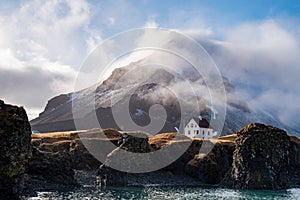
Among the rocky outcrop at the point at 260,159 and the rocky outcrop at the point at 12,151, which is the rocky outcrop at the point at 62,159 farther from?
the rocky outcrop at the point at 260,159

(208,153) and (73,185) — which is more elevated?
(208,153)

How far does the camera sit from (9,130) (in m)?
77.2

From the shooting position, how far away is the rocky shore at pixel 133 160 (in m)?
78.6

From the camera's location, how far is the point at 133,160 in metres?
131

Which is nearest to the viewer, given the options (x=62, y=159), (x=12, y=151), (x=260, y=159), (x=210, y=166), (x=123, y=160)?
(x=12, y=151)

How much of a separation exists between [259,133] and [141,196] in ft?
172

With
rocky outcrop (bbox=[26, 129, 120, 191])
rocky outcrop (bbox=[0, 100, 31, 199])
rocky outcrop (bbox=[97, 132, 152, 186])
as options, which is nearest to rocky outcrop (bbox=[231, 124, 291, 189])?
rocky outcrop (bbox=[97, 132, 152, 186])

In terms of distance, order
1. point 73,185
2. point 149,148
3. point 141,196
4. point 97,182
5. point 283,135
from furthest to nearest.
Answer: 1. point 149,148
2. point 283,135
3. point 97,182
4. point 73,185
5. point 141,196

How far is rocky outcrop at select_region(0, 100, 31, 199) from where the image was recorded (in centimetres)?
7456

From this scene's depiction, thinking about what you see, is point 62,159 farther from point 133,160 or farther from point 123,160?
point 133,160

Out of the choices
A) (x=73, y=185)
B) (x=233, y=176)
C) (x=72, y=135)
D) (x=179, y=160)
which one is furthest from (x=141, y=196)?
(x=72, y=135)

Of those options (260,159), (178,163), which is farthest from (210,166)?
(260,159)

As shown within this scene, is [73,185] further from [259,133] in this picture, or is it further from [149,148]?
[259,133]

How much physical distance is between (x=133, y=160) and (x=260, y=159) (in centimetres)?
4043
